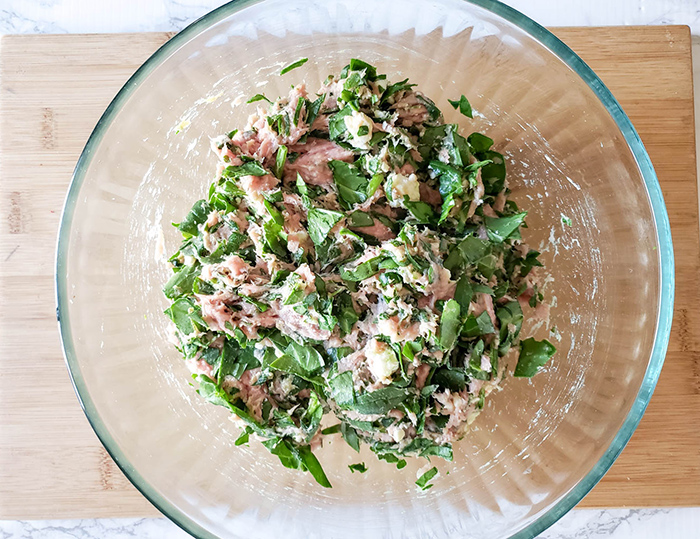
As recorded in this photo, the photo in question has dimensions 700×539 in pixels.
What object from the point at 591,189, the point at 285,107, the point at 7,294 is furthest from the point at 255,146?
the point at 7,294

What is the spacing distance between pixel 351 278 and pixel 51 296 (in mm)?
1260

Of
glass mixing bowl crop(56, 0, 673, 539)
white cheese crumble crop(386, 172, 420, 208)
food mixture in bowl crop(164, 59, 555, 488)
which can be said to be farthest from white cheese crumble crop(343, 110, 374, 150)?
glass mixing bowl crop(56, 0, 673, 539)

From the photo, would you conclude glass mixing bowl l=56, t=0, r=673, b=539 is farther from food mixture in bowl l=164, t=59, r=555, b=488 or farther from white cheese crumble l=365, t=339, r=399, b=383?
white cheese crumble l=365, t=339, r=399, b=383

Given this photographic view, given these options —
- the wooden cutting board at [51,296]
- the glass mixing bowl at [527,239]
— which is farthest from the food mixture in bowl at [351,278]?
the wooden cutting board at [51,296]

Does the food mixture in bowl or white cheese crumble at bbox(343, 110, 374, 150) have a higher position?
white cheese crumble at bbox(343, 110, 374, 150)

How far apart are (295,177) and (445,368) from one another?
65 cm

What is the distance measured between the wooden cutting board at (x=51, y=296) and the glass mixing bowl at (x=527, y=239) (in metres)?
0.43

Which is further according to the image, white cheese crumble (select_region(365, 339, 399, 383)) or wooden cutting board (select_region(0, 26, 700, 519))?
wooden cutting board (select_region(0, 26, 700, 519))

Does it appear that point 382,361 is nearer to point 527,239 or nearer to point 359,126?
point 359,126

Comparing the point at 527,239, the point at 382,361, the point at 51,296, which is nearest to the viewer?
the point at 382,361

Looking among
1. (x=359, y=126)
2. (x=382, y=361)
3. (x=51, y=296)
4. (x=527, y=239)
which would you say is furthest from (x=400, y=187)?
(x=51, y=296)

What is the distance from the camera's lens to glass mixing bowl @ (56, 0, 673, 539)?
1.88 meters

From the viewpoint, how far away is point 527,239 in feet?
6.65

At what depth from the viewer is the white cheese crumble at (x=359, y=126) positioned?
1.63 m
